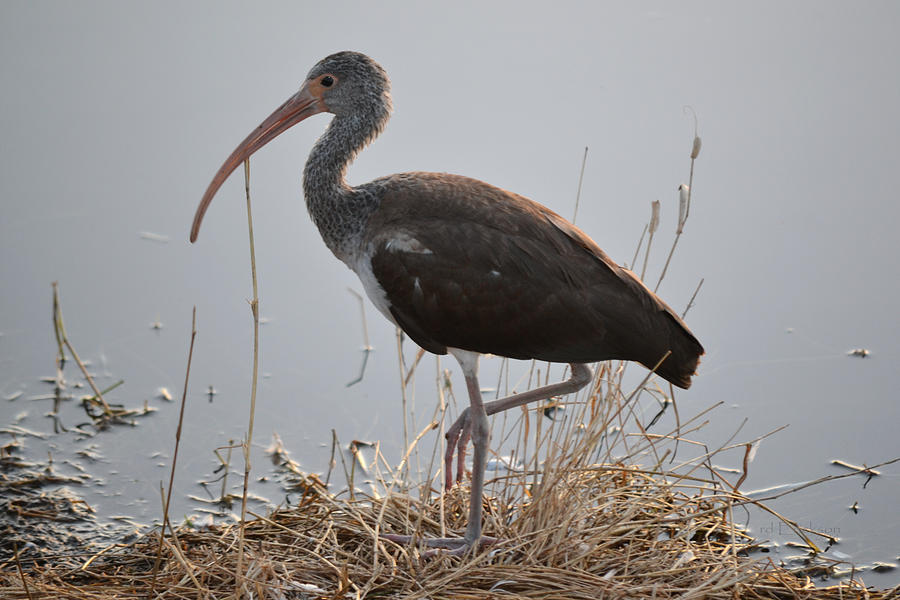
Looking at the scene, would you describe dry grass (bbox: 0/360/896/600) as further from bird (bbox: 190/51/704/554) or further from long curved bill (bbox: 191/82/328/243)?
long curved bill (bbox: 191/82/328/243)

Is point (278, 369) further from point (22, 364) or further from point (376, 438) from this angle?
point (22, 364)

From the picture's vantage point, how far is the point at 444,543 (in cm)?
434

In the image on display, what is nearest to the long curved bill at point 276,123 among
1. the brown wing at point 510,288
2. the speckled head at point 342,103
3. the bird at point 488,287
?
the speckled head at point 342,103

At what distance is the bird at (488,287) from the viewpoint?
430cm

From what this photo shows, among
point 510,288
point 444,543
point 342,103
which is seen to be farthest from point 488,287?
point 342,103

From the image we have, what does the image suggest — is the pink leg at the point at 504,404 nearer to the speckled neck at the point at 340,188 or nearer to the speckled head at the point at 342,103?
the speckled neck at the point at 340,188

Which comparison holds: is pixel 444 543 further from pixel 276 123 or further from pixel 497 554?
pixel 276 123

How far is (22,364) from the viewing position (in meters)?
6.23

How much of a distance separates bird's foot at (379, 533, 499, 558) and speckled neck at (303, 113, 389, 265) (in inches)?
45.2

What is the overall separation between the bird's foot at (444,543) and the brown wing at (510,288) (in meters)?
0.74

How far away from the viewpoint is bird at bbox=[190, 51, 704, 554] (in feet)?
14.1

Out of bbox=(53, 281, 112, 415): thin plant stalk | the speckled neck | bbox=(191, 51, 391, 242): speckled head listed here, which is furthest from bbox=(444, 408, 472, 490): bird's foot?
bbox=(53, 281, 112, 415): thin plant stalk

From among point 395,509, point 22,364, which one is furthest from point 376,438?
point 22,364

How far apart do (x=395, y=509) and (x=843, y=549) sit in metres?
1.98
